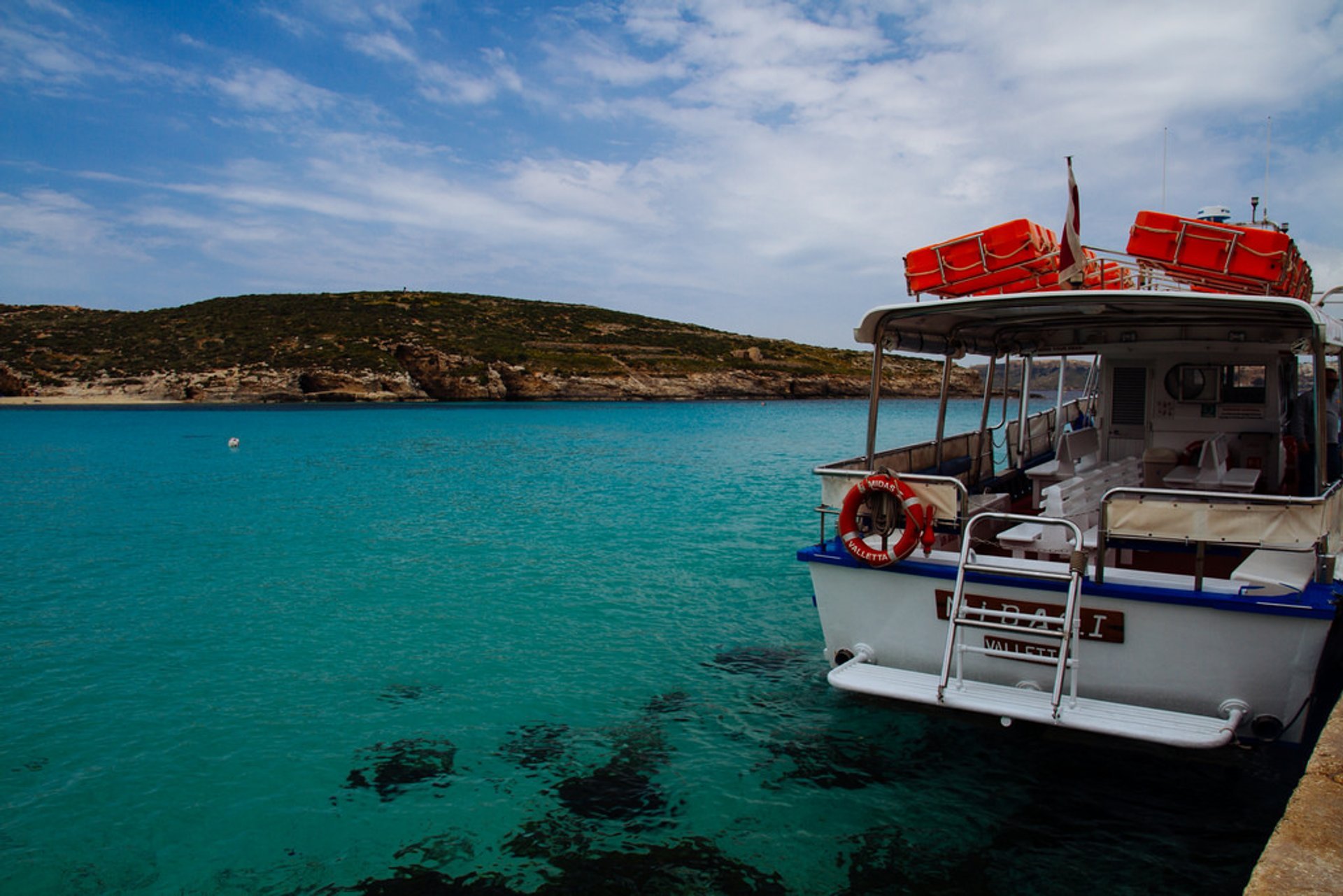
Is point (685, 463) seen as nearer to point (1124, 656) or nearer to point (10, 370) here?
point (1124, 656)

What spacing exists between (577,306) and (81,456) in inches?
3888

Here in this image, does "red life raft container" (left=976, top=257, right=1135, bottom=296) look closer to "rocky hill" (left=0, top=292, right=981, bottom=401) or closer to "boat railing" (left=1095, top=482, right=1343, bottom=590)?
"boat railing" (left=1095, top=482, right=1343, bottom=590)

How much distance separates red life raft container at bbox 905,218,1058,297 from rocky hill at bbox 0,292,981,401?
8765 cm

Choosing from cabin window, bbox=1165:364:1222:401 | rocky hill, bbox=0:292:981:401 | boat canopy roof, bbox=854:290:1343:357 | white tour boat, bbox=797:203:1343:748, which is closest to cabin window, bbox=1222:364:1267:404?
cabin window, bbox=1165:364:1222:401

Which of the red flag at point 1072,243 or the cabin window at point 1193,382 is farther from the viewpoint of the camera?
the cabin window at point 1193,382

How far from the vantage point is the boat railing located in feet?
18.7

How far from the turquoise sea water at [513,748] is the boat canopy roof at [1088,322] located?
3.45 meters

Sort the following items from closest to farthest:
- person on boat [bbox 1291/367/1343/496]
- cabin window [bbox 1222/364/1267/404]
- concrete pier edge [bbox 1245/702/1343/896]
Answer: concrete pier edge [bbox 1245/702/1343/896] < person on boat [bbox 1291/367/1343/496] < cabin window [bbox 1222/364/1267/404]

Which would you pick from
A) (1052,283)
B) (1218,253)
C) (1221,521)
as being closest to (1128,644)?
(1221,521)

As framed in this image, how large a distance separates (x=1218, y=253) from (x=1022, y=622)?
11.9 feet

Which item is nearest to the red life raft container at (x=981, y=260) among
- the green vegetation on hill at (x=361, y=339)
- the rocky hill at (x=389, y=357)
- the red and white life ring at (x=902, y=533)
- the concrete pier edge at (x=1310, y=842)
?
the red and white life ring at (x=902, y=533)

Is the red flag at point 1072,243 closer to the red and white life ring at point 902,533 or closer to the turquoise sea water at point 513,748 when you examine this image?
the red and white life ring at point 902,533

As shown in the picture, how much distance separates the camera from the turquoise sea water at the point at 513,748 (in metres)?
5.96

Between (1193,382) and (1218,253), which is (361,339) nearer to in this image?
(1193,382)
